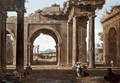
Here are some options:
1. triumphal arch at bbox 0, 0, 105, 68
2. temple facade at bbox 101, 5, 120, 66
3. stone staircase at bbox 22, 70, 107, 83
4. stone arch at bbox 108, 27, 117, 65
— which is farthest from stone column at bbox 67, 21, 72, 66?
stone staircase at bbox 22, 70, 107, 83

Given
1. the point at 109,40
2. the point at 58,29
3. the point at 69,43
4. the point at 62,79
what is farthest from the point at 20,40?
the point at 109,40

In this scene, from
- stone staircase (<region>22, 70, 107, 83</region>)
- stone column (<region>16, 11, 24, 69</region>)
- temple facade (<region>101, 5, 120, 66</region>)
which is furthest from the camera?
temple facade (<region>101, 5, 120, 66</region>)

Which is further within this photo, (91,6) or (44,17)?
(44,17)

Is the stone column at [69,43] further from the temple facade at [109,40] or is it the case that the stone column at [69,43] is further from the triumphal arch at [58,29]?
the temple facade at [109,40]

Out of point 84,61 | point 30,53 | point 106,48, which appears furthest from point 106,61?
point 30,53

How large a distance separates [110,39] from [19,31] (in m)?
21.6

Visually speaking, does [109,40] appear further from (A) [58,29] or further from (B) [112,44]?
(A) [58,29]

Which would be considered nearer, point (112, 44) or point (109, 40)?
point (112, 44)

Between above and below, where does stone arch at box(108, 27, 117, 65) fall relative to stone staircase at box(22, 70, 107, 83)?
above

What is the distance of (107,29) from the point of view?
42.7m

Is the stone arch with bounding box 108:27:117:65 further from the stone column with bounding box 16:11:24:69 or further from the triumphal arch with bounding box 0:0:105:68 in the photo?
the stone column with bounding box 16:11:24:69

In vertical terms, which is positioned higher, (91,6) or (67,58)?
(91,6)

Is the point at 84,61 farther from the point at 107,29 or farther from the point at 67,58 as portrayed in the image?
the point at 107,29

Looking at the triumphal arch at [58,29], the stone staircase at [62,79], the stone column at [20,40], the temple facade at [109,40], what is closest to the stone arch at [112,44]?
the temple facade at [109,40]
